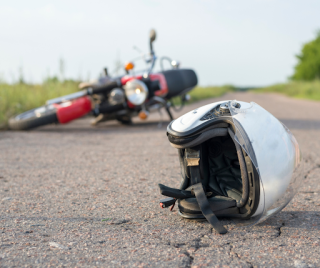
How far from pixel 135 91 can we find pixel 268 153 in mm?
4053

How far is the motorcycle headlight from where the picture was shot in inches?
220

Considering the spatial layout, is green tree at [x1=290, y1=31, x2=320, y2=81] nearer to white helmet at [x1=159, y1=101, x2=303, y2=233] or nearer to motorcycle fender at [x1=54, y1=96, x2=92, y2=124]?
motorcycle fender at [x1=54, y1=96, x2=92, y2=124]

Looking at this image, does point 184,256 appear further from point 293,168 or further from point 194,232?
point 293,168

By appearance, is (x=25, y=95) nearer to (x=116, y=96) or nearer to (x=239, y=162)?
(x=116, y=96)

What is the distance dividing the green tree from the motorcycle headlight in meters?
33.2

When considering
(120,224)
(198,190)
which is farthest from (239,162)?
(120,224)

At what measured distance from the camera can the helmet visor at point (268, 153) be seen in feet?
5.56

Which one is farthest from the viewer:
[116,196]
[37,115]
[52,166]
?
[37,115]

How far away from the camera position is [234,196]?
191 cm

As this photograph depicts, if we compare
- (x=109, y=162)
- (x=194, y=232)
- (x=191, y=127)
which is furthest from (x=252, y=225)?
(x=109, y=162)

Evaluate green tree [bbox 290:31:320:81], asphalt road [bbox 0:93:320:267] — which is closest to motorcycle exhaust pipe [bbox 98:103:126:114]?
asphalt road [bbox 0:93:320:267]

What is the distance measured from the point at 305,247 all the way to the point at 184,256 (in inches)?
21.5

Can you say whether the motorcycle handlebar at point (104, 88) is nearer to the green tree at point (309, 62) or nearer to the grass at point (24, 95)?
the grass at point (24, 95)

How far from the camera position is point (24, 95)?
7207 mm
